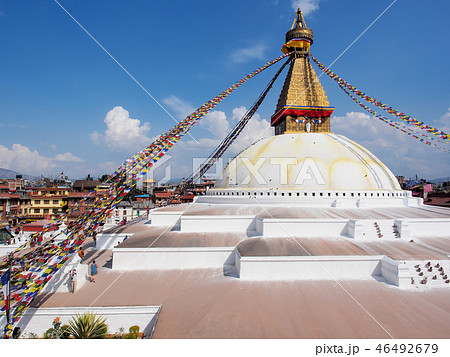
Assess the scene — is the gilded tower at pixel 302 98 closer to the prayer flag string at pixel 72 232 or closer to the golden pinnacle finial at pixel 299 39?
the golden pinnacle finial at pixel 299 39

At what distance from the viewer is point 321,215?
10.0 m

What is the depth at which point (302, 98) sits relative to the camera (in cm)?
1502

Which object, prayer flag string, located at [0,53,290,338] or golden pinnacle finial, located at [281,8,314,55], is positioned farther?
golden pinnacle finial, located at [281,8,314,55]

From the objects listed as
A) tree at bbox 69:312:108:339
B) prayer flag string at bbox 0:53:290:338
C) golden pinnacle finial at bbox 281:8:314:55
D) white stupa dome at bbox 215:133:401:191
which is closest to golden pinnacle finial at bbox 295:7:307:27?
golden pinnacle finial at bbox 281:8:314:55

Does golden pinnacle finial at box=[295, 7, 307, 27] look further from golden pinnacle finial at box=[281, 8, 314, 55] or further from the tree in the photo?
the tree

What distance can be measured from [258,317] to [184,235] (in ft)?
16.0

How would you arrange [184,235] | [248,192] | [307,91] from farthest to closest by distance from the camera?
[307,91]
[248,192]
[184,235]

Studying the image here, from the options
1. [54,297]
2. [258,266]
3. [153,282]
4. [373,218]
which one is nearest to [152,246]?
[153,282]

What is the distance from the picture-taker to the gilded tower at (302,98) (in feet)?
49.1

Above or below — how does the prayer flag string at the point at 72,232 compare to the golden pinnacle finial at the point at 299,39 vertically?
below

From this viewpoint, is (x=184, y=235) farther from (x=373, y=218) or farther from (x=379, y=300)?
(x=373, y=218)

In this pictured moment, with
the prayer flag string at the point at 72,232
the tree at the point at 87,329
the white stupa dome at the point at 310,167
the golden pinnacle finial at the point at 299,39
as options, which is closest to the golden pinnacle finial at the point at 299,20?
the golden pinnacle finial at the point at 299,39

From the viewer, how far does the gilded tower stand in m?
15.0

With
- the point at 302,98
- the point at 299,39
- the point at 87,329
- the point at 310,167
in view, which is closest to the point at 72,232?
the point at 87,329
